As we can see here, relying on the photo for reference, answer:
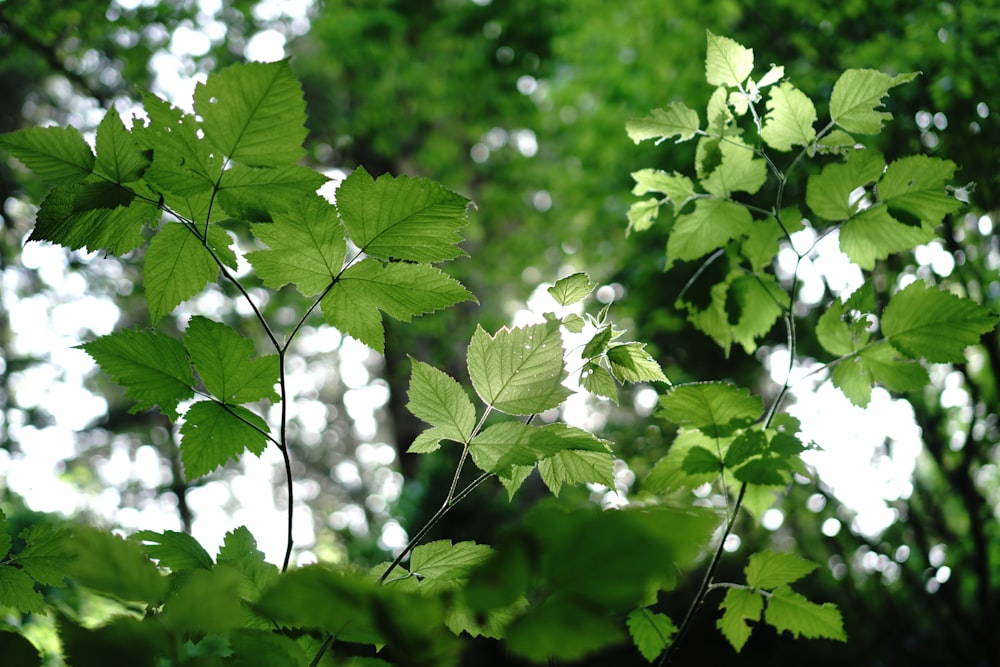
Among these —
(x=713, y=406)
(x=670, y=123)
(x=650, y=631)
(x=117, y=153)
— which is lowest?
(x=650, y=631)

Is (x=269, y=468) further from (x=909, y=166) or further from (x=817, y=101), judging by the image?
(x=909, y=166)

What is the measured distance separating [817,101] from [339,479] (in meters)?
15.4

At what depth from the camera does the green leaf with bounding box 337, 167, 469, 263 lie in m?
0.60

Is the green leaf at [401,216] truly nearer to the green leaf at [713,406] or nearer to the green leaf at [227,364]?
the green leaf at [227,364]

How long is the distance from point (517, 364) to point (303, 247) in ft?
0.82

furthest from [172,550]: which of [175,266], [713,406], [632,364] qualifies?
[713,406]

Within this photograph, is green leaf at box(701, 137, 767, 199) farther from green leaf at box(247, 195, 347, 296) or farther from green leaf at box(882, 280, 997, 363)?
green leaf at box(247, 195, 347, 296)

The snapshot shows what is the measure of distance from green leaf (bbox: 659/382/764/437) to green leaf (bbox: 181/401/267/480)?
0.46m

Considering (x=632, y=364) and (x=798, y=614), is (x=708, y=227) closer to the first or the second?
(x=632, y=364)

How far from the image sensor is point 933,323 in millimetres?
760

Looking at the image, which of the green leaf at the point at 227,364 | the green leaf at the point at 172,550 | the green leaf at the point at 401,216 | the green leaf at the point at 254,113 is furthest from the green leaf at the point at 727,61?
the green leaf at the point at 172,550

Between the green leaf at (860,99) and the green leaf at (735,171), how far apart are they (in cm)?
11

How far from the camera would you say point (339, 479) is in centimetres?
1647

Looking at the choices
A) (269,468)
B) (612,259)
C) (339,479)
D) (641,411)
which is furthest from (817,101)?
(339,479)
